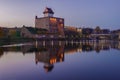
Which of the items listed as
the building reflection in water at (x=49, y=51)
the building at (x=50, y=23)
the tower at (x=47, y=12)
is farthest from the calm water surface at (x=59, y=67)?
the tower at (x=47, y=12)

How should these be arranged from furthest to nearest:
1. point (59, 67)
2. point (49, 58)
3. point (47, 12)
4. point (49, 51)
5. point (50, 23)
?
point (47, 12) < point (50, 23) < point (49, 51) < point (49, 58) < point (59, 67)

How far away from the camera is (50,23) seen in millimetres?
104125

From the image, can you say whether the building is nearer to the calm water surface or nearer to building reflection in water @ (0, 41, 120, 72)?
building reflection in water @ (0, 41, 120, 72)

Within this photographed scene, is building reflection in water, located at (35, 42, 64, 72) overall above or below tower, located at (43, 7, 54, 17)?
below

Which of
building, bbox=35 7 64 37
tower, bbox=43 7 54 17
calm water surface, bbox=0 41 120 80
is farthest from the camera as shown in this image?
tower, bbox=43 7 54 17

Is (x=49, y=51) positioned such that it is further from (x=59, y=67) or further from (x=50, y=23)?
(x=50, y=23)

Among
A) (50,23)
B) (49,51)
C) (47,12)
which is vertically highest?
(47,12)

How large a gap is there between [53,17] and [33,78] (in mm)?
98847

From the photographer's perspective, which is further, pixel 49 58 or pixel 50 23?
pixel 50 23

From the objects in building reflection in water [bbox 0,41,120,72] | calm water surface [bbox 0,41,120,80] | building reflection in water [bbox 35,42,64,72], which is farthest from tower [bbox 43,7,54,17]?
calm water surface [bbox 0,41,120,80]

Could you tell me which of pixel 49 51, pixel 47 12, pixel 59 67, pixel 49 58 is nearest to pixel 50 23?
pixel 47 12

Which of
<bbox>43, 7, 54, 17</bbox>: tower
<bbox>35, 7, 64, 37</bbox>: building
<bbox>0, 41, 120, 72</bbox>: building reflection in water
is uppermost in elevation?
<bbox>43, 7, 54, 17</bbox>: tower

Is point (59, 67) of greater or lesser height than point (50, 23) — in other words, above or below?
below

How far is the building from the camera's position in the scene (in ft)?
340
